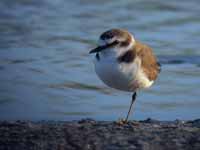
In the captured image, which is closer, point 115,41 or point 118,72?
point 118,72

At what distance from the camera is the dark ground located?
849cm

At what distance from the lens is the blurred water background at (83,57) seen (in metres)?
12.0

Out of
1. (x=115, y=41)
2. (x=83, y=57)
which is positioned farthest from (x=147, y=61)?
(x=83, y=57)

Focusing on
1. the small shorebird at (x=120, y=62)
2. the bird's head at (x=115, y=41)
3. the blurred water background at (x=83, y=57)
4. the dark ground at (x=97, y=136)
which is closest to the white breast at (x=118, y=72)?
the small shorebird at (x=120, y=62)

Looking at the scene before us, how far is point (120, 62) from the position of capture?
30.6 feet

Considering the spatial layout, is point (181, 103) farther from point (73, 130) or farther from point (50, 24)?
point (50, 24)

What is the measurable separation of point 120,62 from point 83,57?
16.3ft

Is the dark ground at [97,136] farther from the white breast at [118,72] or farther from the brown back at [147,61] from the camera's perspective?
the brown back at [147,61]

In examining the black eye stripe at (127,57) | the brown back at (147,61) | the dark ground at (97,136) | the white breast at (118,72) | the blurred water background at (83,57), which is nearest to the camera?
the dark ground at (97,136)

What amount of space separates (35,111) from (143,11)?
6.30m

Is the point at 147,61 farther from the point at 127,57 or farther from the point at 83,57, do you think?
the point at 83,57

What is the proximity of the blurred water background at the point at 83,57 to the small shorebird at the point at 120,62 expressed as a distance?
1.94m

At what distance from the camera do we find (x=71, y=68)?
13.7m

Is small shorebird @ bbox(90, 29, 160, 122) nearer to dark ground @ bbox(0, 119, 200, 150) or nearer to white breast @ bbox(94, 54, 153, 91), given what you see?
white breast @ bbox(94, 54, 153, 91)
